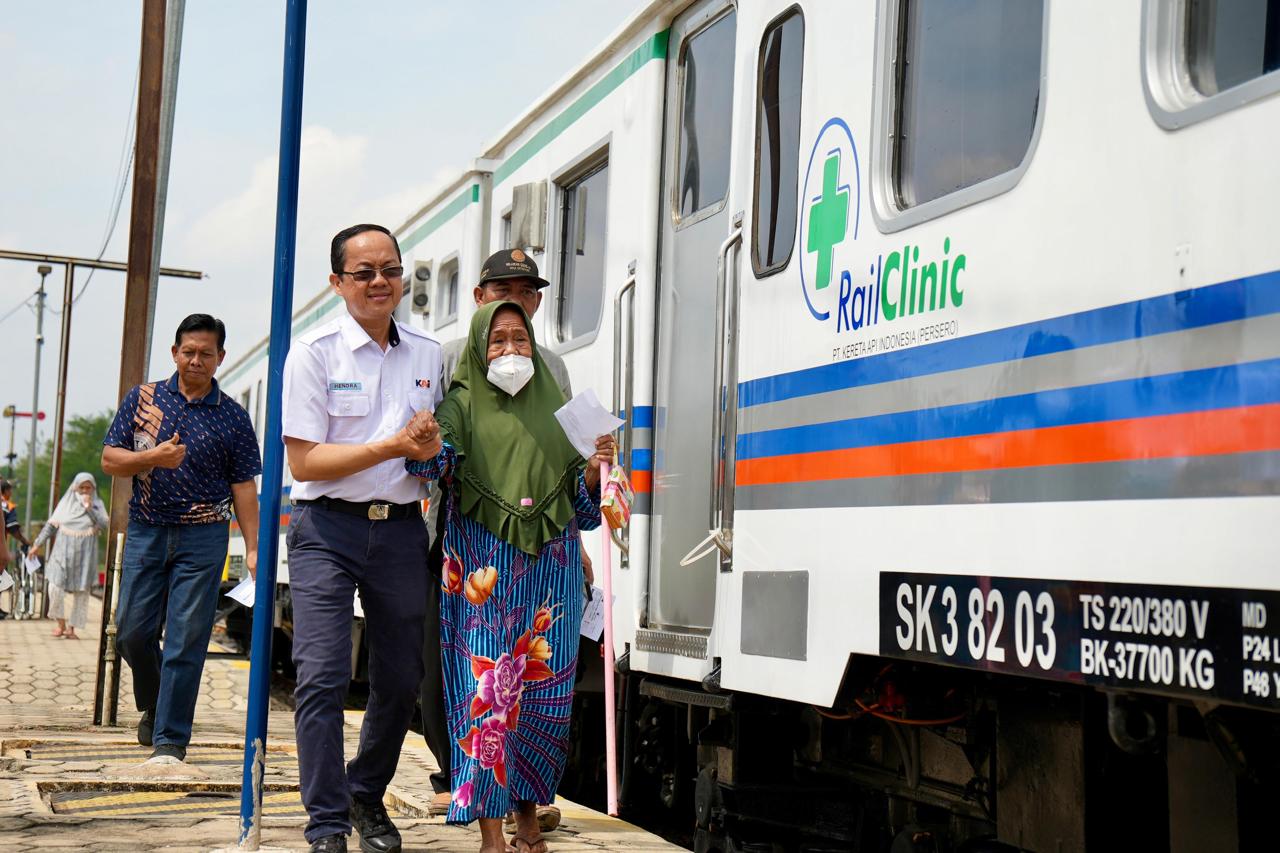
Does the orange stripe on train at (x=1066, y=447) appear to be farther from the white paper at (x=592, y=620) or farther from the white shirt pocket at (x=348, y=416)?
the white shirt pocket at (x=348, y=416)

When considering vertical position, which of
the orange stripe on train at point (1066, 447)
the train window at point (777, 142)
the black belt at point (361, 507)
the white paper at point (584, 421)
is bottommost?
the black belt at point (361, 507)

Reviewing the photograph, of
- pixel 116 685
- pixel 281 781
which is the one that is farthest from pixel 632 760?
pixel 116 685

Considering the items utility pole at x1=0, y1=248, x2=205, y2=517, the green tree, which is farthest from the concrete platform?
the green tree

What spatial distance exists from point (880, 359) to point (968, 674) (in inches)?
36.0

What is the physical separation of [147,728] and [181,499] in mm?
1277

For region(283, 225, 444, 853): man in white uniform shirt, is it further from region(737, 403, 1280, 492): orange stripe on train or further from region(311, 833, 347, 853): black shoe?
region(737, 403, 1280, 492): orange stripe on train

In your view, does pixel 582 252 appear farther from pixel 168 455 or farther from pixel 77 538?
pixel 77 538

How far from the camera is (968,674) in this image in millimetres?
4457

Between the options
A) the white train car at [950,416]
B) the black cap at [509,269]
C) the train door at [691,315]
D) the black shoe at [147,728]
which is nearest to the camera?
the white train car at [950,416]

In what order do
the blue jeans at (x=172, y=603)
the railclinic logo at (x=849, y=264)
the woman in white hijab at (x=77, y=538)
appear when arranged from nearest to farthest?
the railclinic logo at (x=849, y=264)
the blue jeans at (x=172, y=603)
the woman in white hijab at (x=77, y=538)

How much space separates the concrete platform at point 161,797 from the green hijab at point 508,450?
1.14 metres

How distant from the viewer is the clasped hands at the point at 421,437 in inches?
180

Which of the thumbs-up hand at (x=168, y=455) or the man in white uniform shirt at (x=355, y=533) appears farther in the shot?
the thumbs-up hand at (x=168, y=455)

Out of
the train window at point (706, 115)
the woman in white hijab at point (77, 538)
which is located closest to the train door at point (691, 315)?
the train window at point (706, 115)
